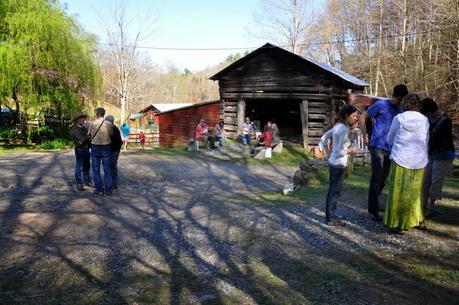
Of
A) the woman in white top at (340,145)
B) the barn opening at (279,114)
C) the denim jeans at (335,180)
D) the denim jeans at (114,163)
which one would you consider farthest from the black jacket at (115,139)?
the barn opening at (279,114)

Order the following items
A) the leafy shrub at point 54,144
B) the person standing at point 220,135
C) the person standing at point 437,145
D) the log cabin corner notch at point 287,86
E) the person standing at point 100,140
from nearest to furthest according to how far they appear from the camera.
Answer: the person standing at point 437,145 < the person standing at point 100,140 < the log cabin corner notch at point 287,86 < the person standing at point 220,135 < the leafy shrub at point 54,144

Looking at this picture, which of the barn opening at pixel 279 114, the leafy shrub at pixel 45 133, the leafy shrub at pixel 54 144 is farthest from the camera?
the barn opening at pixel 279 114

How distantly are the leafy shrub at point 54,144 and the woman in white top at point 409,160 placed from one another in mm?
19970

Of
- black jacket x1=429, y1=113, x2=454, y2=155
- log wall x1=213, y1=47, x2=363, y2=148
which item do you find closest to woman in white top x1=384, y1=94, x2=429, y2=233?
black jacket x1=429, y1=113, x2=454, y2=155

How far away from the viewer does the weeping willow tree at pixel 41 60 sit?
20188mm

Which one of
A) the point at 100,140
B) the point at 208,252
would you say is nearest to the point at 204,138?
the point at 100,140

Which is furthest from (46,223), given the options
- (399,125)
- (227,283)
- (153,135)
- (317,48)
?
(317,48)

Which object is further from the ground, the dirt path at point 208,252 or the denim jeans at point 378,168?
the denim jeans at point 378,168

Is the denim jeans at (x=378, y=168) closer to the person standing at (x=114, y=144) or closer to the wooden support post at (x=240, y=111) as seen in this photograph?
the person standing at (x=114, y=144)

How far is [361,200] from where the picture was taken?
786 cm

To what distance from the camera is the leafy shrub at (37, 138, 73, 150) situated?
70.4 ft

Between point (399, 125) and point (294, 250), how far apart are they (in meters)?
2.10

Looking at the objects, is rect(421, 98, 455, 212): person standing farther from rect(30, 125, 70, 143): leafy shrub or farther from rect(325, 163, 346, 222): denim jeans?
rect(30, 125, 70, 143): leafy shrub

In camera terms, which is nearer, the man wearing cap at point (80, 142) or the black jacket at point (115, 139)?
the man wearing cap at point (80, 142)
